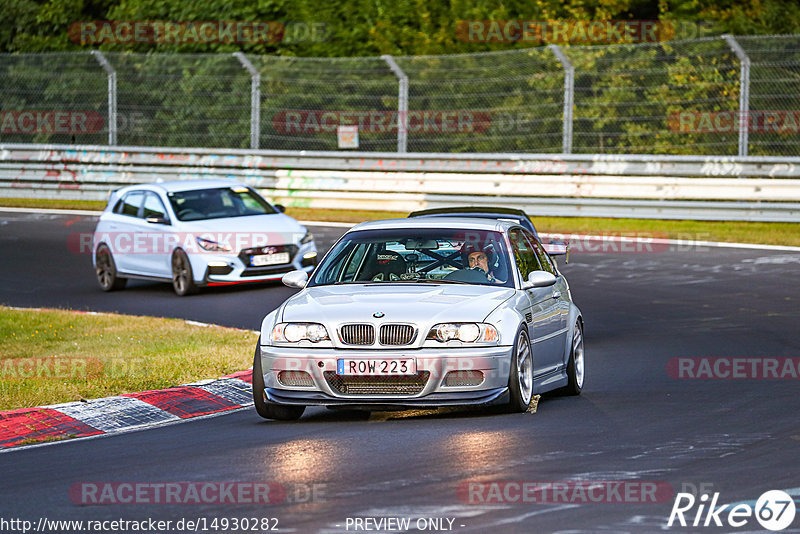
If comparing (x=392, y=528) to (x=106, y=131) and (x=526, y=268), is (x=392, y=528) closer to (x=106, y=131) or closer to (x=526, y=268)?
(x=526, y=268)

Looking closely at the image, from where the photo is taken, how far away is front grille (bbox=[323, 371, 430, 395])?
957 cm

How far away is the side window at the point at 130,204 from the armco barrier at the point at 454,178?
7.48 meters

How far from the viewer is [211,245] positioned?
63.9ft

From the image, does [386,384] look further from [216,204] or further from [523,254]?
[216,204]

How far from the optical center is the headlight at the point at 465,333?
379 inches

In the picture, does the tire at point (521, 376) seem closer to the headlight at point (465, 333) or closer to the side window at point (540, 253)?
the headlight at point (465, 333)

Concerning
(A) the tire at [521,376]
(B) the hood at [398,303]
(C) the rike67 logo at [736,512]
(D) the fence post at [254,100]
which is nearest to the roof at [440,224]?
(B) the hood at [398,303]

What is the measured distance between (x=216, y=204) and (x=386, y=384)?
11448 millimetres

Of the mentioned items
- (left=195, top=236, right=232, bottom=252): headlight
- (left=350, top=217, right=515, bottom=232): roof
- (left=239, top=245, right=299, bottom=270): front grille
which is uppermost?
(left=350, top=217, right=515, bottom=232): roof

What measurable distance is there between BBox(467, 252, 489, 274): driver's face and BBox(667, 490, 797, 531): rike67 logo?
12.0 ft

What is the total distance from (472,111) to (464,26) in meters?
5.49

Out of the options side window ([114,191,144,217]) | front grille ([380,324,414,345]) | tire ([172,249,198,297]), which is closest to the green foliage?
side window ([114,191,144,217])

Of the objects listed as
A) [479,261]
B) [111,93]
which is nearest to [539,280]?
[479,261]

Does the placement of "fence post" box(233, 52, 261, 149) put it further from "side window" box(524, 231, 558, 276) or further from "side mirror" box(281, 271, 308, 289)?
"side mirror" box(281, 271, 308, 289)
